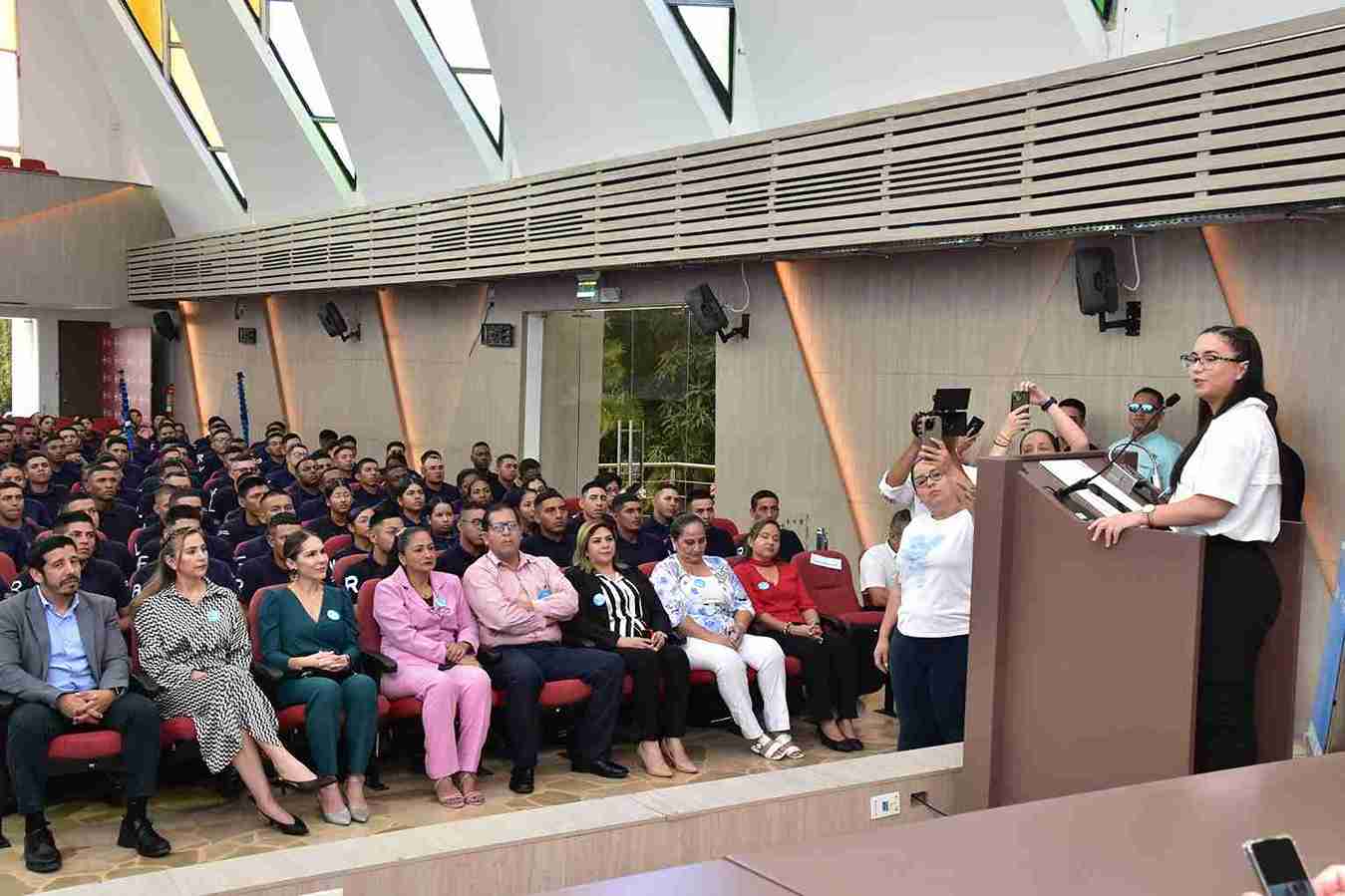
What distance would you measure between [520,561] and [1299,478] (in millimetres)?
3498

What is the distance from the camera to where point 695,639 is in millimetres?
6016

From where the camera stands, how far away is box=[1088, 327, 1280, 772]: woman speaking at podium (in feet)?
9.00

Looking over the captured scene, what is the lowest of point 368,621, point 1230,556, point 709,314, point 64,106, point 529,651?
point 529,651

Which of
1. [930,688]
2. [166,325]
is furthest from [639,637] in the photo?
[166,325]

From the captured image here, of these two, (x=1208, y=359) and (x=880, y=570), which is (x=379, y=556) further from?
(x=1208, y=359)

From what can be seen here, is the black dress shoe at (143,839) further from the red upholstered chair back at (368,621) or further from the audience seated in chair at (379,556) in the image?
the audience seated in chair at (379,556)

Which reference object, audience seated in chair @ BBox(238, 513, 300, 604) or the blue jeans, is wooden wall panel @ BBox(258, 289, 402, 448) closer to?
audience seated in chair @ BBox(238, 513, 300, 604)

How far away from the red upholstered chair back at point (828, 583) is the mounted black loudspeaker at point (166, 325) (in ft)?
47.4

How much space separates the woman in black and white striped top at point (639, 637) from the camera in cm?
570

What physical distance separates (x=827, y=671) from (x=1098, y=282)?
2559 mm

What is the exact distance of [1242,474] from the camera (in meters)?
2.75

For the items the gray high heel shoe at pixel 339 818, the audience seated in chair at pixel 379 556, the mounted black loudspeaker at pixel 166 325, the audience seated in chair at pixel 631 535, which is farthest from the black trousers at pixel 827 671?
the mounted black loudspeaker at pixel 166 325

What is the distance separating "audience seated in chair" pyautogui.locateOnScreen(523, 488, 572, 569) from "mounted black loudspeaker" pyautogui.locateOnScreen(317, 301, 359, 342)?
8196mm

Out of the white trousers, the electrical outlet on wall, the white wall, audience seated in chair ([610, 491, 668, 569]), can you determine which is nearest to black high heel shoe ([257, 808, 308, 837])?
the white trousers
